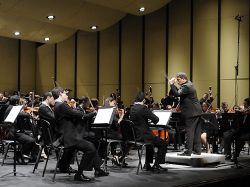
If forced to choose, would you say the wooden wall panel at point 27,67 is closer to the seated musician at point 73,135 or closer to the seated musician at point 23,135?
the seated musician at point 23,135

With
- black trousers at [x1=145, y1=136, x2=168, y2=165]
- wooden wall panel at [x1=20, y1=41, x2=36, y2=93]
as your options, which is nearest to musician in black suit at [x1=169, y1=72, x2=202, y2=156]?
black trousers at [x1=145, y1=136, x2=168, y2=165]

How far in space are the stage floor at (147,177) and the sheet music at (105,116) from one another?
0.79 m

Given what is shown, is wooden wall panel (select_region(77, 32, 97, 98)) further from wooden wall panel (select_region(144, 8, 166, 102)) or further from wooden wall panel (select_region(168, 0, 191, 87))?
wooden wall panel (select_region(168, 0, 191, 87))

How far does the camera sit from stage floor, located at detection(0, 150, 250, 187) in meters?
5.50

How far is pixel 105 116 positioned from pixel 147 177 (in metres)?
1.06

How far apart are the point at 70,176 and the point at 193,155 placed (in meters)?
2.32

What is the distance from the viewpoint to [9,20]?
12.9m

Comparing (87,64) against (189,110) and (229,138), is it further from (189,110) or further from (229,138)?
(189,110)

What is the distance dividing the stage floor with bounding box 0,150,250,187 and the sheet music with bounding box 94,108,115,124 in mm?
793

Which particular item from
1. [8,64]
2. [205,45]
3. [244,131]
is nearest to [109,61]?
[205,45]

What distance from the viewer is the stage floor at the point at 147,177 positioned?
18.0 feet

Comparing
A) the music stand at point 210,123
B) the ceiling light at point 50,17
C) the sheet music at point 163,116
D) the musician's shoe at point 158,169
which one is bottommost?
the musician's shoe at point 158,169

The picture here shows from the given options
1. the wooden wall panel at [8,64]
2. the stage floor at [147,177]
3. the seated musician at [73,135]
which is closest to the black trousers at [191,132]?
the stage floor at [147,177]

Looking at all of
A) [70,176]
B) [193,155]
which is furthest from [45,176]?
[193,155]
